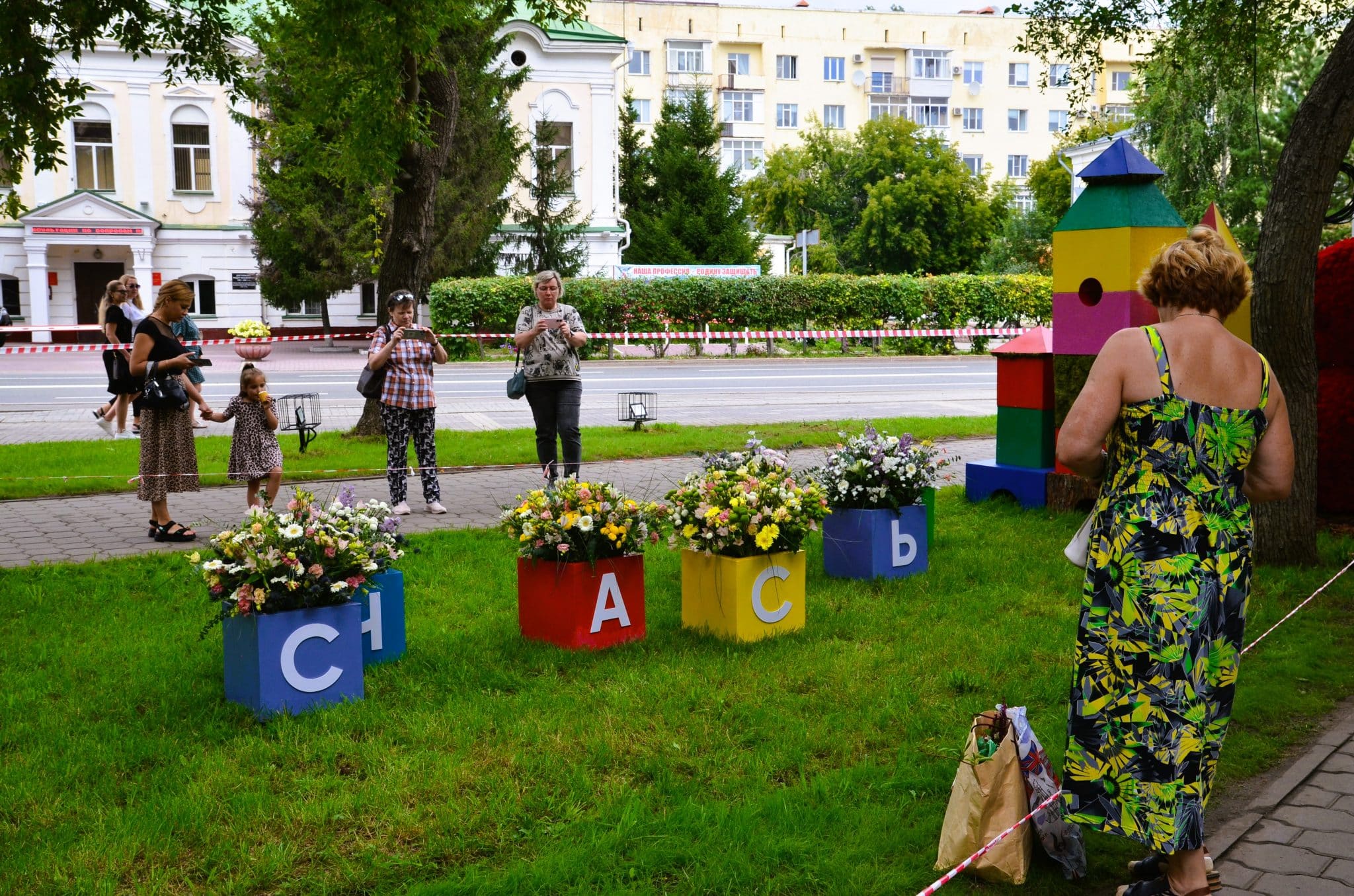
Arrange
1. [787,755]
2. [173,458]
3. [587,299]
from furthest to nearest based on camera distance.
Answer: [587,299]
[173,458]
[787,755]

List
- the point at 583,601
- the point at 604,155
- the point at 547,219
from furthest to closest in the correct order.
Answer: the point at 604,155 < the point at 547,219 < the point at 583,601

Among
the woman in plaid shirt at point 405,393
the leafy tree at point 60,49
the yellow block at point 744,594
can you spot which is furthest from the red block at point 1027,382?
the leafy tree at point 60,49

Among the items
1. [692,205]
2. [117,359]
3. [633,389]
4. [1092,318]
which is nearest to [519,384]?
[1092,318]

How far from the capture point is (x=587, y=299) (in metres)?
30.7

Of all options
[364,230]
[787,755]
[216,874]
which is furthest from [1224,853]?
[364,230]

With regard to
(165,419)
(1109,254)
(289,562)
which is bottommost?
(289,562)

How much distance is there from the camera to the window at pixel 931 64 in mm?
75438

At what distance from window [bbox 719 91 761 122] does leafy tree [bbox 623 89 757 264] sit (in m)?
24.4

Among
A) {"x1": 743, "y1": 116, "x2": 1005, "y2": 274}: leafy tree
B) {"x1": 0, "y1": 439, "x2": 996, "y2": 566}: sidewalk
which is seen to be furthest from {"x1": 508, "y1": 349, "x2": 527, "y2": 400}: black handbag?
{"x1": 743, "y1": 116, "x2": 1005, "y2": 274}: leafy tree

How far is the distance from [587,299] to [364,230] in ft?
26.0

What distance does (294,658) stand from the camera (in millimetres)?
5203

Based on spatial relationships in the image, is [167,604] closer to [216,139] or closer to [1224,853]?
[1224,853]

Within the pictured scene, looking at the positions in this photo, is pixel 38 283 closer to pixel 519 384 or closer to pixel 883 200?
pixel 883 200

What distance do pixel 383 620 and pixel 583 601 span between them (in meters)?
1.00
